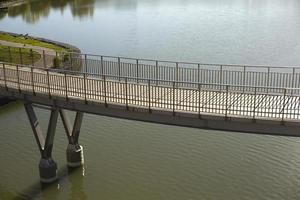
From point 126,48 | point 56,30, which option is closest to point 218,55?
point 126,48

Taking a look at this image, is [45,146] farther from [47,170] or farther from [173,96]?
[173,96]

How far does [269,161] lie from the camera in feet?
71.9

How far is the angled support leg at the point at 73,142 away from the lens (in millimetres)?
21422

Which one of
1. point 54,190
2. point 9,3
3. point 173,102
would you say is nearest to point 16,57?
point 54,190

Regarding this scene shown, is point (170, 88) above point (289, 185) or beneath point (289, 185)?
above

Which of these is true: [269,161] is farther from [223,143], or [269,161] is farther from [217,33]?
[217,33]

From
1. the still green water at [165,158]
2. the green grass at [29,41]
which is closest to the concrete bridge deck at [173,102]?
the still green water at [165,158]

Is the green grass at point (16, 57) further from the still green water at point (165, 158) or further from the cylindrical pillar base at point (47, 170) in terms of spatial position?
the cylindrical pillar base at point (47, 170)

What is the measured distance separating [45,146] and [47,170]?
107 centimetres

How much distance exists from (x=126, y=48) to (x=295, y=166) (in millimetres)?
28270

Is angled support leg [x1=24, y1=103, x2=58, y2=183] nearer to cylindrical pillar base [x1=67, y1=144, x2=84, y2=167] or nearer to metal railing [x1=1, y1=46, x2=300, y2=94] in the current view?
cylindrical pillar base [x1=67, y1=144, x2=84, y2=167]

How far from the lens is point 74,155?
2208 centimetres

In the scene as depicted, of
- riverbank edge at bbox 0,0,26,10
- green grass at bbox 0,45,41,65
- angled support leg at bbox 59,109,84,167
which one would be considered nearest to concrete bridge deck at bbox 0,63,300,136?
angled support leg at bbox 59,109,84,167

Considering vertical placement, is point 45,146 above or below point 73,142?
above
